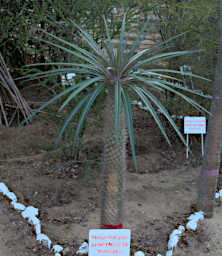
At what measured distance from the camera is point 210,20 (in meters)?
4.48

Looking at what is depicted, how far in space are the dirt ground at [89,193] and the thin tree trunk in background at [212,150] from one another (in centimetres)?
21

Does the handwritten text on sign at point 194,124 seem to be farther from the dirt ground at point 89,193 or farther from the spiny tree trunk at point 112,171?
the spiny tree trunk at point 112,171

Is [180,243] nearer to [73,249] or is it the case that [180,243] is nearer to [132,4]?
[73,249]

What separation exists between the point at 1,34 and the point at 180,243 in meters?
4.11

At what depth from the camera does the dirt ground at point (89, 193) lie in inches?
115

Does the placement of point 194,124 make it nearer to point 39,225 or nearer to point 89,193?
point 89,193

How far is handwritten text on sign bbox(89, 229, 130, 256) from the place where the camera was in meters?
2.25

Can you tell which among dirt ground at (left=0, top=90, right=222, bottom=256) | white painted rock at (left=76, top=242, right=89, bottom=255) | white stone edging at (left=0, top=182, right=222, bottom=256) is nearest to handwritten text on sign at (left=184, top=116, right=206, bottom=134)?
dirt ground at (left=0, top=90, right=222, bottom=256)

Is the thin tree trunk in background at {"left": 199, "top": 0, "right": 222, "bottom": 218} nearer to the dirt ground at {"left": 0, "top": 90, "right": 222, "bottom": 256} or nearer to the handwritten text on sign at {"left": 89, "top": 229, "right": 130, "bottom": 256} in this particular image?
the dirt ground at {"left": 0, "top": 90, "right": 222, "bottom": 256}

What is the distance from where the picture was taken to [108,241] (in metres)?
2.26

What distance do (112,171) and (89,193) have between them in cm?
169

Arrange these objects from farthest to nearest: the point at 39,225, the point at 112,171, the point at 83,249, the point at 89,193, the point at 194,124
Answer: the point at 194,124
the point at 89,193
the point at 39,225
the point at 83,249
the point at 112,171

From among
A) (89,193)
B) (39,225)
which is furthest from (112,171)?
(89,193)

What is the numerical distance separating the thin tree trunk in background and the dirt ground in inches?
8.2
